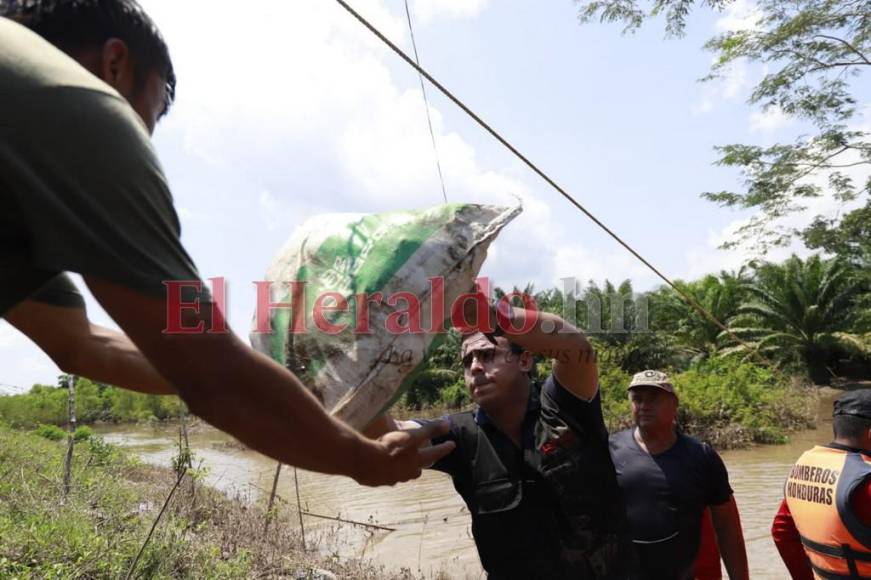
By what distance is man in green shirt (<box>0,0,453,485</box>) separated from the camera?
2.51 ft

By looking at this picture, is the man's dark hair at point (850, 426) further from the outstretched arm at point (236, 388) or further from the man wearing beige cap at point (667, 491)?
the outstretched arm at point (236, 388)

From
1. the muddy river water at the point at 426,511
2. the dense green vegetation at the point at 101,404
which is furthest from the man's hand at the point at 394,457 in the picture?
the dense green vegetation at the point at 101,404

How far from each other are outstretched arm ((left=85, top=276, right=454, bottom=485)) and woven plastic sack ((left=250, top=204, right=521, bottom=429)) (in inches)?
11.6

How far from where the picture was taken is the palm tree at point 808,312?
18.0 meters

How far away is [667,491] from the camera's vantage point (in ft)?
8.49

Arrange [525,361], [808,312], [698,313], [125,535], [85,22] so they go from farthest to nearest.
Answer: [698,313] < [808,312] < [125,535] < [525,361] < [85,22]

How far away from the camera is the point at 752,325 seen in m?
19.8

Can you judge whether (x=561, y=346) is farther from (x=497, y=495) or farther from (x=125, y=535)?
(x=125, y=535)

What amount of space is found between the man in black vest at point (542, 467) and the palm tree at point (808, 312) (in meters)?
18.2

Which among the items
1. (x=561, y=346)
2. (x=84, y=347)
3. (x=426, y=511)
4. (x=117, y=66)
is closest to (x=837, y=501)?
(x=561, y=346)

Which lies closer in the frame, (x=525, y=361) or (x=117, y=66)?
(x=117, y=66)

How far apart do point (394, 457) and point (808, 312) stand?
19950 millimetres

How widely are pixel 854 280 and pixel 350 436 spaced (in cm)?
2070

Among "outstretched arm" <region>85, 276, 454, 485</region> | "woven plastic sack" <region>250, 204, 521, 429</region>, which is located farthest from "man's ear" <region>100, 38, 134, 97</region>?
"woven plastic sack" <region>250, 204, 521, 429</region>
